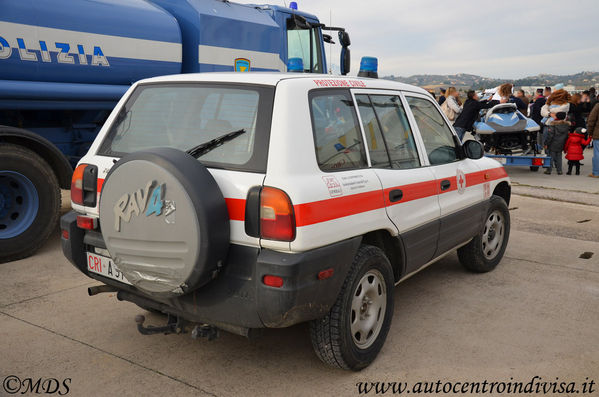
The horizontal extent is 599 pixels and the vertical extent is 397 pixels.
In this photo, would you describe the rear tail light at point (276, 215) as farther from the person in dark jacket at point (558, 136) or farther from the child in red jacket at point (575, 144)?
the child in red jacket at point (575, 144)

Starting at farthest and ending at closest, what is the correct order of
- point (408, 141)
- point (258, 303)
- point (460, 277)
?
point (460, 277) < point (408, 141) < point (258, 303)

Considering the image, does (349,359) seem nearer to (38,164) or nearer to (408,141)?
(408,141)

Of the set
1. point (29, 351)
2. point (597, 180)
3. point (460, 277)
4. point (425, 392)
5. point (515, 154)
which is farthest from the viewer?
point (515, 154)

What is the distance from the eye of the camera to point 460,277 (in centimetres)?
505

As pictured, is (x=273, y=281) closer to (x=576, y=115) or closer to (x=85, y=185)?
(x=85, y=185)

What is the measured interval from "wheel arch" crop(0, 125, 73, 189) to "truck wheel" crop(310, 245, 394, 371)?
11.4 ft

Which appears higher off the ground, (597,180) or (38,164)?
(38,164)

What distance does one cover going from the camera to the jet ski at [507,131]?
37.6 ft

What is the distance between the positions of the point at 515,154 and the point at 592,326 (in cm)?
853

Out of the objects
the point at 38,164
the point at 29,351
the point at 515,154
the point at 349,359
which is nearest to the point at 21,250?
the point at 38,164

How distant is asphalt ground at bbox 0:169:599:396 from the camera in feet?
10.3

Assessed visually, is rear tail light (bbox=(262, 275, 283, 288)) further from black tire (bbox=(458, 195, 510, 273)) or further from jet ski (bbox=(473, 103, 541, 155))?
jet ski (bbox=(473, 103, 541, 155))

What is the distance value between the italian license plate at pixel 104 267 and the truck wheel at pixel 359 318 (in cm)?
115

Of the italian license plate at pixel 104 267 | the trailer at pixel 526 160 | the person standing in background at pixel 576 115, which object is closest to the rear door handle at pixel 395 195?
the italian license plate at pixel 104 267
